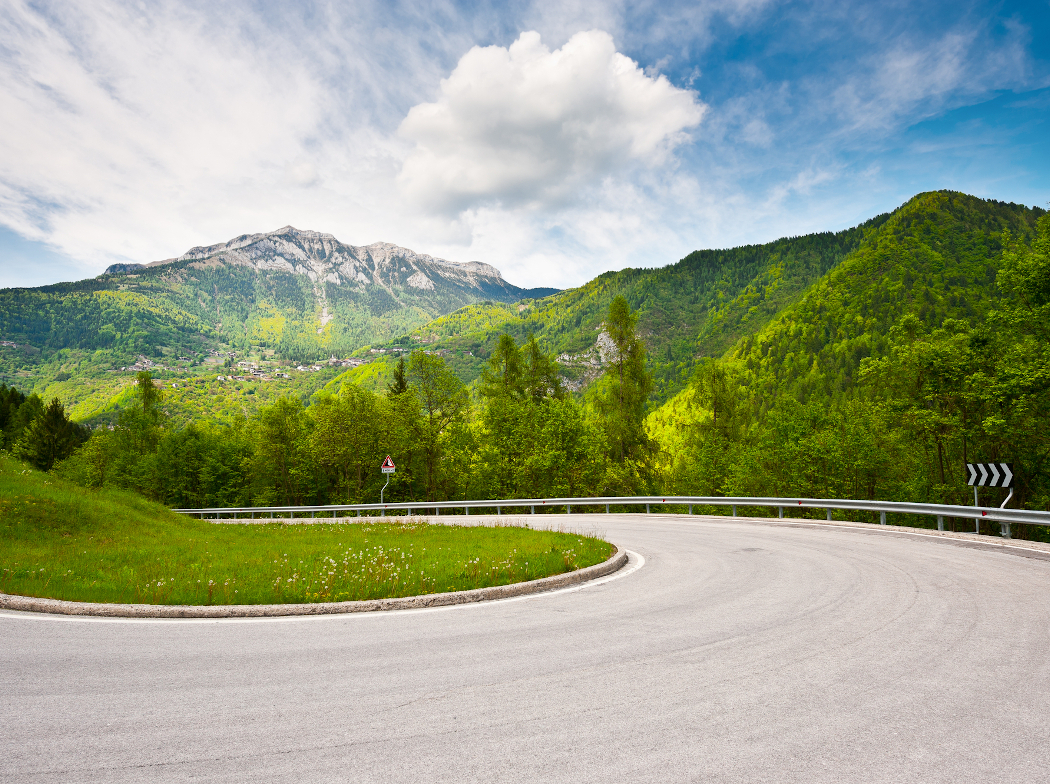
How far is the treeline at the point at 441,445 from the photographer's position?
37.2 metres

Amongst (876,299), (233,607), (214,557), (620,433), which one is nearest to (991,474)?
(233,607)

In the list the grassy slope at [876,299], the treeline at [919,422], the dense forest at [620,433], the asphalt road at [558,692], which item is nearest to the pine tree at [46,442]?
the dense forest at [620,433]

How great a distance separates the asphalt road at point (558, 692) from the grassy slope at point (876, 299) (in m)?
99.4

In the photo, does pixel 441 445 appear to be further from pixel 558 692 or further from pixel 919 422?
pixel 558 692

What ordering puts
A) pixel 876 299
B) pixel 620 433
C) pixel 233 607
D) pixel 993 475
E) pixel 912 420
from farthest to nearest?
pixel 876 299
pixel 620 433
pixel 912 420
pixel 993 475
pixel 233 607

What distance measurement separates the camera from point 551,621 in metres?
6.34

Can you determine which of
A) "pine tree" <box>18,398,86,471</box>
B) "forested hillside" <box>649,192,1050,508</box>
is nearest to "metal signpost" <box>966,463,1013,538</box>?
"forested hillside" <box>649,192,1050,508</box>

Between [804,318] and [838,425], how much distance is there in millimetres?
120861

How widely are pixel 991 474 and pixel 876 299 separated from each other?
148531mm

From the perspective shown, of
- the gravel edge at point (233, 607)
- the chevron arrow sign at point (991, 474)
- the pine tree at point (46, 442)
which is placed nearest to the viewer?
the gravel edge at point (233, 607)

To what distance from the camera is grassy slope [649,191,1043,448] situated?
389ft

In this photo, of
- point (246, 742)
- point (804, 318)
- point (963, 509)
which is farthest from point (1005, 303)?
point (804, 318)

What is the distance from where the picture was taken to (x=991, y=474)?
Result: 43.7 feet

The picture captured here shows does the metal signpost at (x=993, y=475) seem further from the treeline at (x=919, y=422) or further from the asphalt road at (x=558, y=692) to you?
the treeline at (x=919, y=422)
